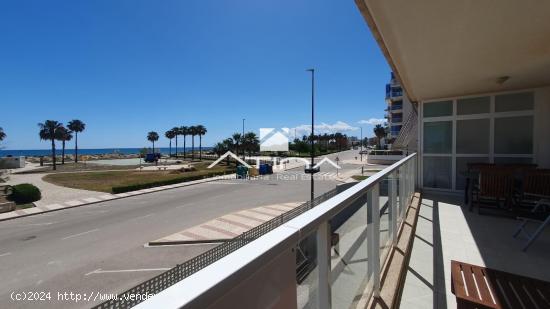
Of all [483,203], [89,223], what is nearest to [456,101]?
[483,203]

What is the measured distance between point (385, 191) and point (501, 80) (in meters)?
6.15

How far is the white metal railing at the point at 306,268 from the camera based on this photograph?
2.20 ft

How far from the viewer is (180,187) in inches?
1009

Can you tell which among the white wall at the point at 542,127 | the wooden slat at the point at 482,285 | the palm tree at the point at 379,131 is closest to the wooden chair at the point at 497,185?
the white wall at the point at 542,127

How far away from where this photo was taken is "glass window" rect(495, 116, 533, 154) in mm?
7465

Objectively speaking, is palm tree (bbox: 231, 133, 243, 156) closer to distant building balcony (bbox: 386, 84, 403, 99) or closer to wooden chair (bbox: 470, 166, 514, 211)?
distant building balcony (bbox: 386, 84, 403, 99)

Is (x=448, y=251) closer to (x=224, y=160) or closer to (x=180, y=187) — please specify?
(x=180, y=187)

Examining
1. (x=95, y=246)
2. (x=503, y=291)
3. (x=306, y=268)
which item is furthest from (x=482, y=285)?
(x=95, y=246)

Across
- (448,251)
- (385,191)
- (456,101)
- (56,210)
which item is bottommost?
(56,210)

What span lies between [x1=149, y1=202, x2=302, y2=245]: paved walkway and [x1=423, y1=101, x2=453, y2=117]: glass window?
854cm

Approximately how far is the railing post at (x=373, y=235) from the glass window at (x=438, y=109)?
8048 mm

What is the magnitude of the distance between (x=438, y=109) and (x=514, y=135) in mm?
2164

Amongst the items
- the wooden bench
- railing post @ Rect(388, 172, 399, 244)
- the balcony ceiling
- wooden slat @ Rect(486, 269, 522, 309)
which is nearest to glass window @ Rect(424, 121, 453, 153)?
the balcony ceiling

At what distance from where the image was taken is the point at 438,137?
29.6 feet
